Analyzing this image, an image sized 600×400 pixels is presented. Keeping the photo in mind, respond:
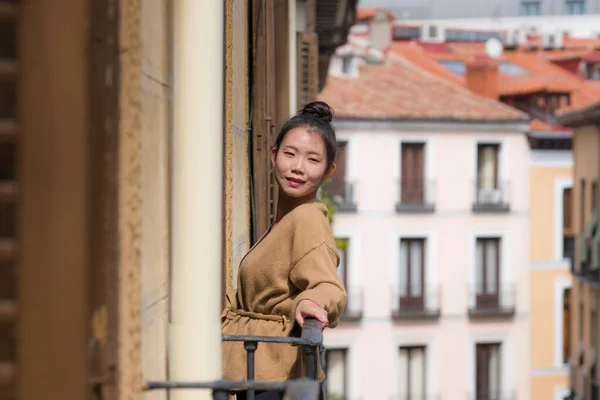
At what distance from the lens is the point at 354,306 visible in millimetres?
33281

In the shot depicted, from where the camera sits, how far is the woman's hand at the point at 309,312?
9.98 feet

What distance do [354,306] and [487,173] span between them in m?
5.34

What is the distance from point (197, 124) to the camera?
8.66ft

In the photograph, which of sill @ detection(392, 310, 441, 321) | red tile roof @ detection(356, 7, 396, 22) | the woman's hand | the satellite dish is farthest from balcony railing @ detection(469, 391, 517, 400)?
the woman's hand

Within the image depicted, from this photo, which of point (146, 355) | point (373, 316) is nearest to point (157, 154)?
point (146, 355)

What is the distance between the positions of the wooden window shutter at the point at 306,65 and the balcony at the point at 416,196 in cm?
2163

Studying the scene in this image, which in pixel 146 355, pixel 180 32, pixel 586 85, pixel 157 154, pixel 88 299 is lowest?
pixel 146 355

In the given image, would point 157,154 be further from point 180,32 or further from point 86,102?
point 86,102

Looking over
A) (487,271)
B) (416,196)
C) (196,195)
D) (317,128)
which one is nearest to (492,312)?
(487,271)

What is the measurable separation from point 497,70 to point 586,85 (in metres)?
4.31

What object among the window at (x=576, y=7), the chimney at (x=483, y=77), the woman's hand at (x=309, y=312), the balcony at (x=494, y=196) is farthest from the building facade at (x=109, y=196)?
the window at (x=576, y=7)

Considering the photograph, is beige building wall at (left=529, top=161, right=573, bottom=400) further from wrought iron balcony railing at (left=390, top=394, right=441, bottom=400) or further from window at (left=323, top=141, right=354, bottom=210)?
window at (left=323, top=141, right=354, bottom=210)

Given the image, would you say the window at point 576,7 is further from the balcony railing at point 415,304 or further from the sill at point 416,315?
the sill at point 416,315

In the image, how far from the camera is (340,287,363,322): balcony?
33.0m
